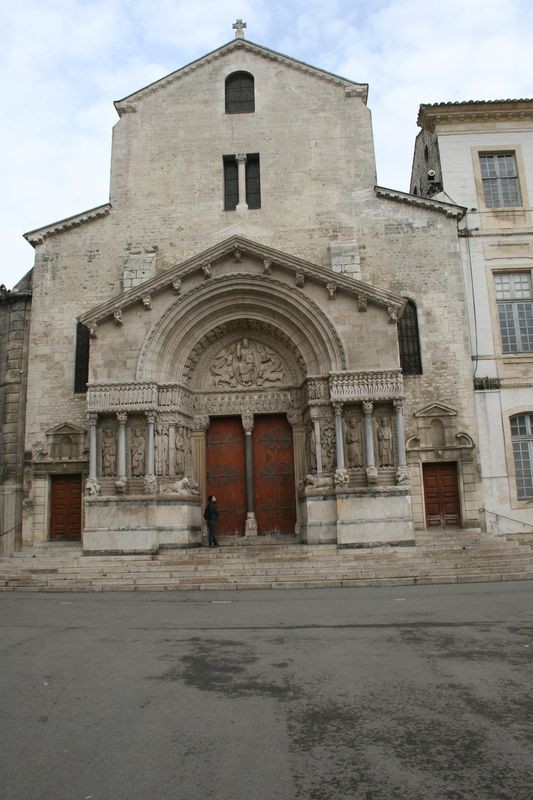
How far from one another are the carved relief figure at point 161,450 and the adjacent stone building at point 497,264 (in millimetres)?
9033

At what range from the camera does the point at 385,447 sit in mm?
16875

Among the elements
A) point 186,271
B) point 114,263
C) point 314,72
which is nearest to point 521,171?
point 314,72

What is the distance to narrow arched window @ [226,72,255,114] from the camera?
21.4m

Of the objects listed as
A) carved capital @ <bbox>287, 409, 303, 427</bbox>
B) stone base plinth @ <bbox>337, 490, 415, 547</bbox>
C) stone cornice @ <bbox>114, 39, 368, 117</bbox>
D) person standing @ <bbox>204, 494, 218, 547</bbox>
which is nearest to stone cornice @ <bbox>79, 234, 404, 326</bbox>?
carved capital @ <bbox>287, 409, 303, 427</bbox>

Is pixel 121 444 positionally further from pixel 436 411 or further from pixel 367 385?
pixel 436 411

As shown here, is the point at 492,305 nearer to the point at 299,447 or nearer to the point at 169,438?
the point at 299,447

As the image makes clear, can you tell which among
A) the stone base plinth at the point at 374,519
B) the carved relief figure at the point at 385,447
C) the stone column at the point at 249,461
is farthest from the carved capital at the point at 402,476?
the stone column at the point at 249,461

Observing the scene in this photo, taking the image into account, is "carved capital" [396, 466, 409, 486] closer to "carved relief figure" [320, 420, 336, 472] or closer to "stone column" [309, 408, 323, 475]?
"carved relief figure" [320, 420, 336, 472]

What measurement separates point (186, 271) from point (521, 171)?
37.6ft

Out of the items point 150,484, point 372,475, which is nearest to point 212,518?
A: point 150,484

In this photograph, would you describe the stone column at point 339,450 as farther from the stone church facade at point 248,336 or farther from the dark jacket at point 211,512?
the dark jacket at point 211,512

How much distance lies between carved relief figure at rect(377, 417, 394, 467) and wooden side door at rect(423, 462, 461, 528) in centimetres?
231

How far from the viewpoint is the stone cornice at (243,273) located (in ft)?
56.2

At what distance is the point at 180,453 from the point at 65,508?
4.28 m
